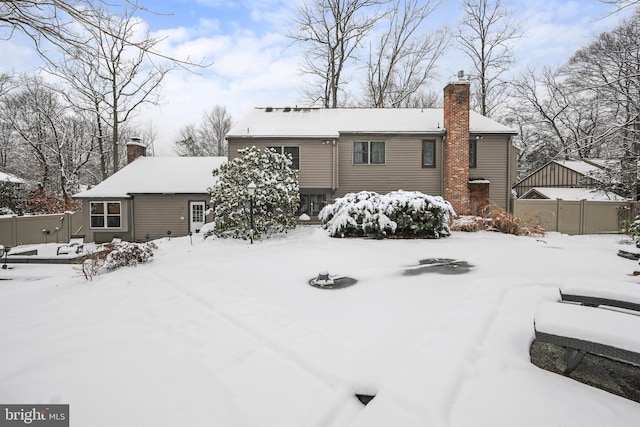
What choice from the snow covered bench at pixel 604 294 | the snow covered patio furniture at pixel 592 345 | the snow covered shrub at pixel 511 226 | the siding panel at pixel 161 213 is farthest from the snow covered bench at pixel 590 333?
the siding panel at pixel 161 213

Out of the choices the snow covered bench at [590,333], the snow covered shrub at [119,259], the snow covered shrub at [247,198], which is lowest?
the snow covered shrub at [119,259]

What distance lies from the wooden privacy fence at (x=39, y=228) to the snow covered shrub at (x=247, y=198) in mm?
10273

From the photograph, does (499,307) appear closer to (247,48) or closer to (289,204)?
(289,204)

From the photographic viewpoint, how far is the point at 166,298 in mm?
5023

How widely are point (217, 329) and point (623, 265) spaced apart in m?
7.81

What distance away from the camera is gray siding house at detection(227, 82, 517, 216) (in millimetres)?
14625

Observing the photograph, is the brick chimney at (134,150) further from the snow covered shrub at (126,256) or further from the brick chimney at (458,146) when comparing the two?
the brick chimney at (458,146)

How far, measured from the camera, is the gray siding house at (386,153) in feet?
48.0

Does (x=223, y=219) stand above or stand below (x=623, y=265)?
above

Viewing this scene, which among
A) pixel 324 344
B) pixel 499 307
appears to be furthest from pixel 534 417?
pixel 499 307

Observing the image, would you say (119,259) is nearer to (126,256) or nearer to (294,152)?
(126,256)

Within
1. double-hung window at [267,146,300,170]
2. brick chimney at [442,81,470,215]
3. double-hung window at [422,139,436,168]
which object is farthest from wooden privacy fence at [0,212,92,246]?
brick chimney at [442,81,470,215]

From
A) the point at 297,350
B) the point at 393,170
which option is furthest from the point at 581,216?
the point at 297,350

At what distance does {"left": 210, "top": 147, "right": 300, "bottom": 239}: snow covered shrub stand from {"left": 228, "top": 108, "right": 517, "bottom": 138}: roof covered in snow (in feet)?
11.5
